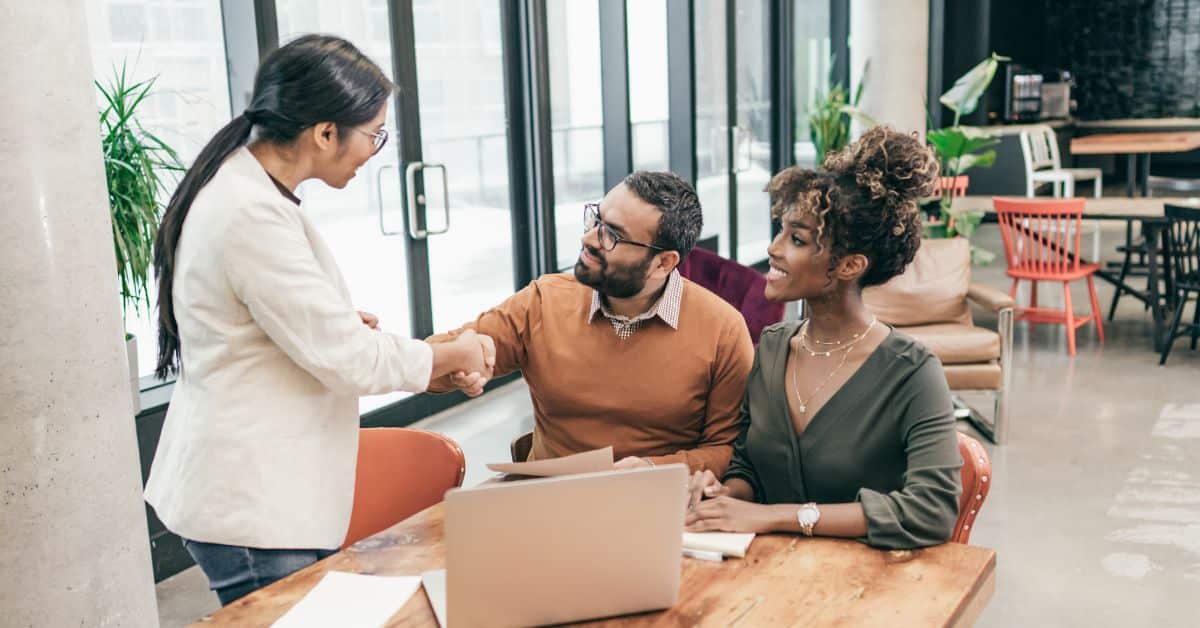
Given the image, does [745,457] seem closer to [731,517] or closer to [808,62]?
[731,517]

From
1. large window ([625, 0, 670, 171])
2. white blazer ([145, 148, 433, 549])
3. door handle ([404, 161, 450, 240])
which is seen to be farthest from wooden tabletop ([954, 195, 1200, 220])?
white blazer ([145, 148, 433, 549])

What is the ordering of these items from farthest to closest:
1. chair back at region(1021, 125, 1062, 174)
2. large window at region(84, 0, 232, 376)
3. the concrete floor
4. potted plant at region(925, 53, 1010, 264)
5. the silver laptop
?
1. chair back at region(1021, 125, 1062, 174)
2. potted plant at region(925, 53, 1010, 264)
3. large window at region(84, 0, 232, 376)
4. the concrete floor
5. the silver laptop

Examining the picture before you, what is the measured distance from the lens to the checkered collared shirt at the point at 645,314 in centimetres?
227

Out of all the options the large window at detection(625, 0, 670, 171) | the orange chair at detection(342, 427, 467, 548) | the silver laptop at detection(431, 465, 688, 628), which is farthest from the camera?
the large window at detection(625, 0, 670, 171)

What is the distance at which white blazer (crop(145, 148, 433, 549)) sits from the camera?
163 centimetres

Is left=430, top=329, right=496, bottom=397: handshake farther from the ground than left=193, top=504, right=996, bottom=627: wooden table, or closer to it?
farther from the ground

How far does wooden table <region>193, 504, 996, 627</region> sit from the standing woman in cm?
10

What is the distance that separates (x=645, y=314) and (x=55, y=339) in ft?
3.69

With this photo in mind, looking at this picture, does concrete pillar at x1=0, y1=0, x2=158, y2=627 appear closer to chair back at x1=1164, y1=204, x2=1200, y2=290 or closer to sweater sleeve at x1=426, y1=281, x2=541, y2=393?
sweater sleeve at x1=426, y1=281, x2=541, y2=393

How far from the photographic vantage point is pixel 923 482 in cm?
177

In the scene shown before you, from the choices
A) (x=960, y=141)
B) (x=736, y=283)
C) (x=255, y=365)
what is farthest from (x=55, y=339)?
(x=960, y=141)

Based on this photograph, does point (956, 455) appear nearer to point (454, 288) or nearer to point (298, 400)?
point (298, 400)

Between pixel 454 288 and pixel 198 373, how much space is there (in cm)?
506

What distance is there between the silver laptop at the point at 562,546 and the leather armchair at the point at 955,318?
3.43 metres
